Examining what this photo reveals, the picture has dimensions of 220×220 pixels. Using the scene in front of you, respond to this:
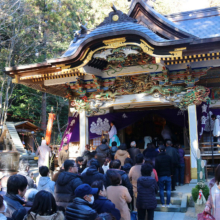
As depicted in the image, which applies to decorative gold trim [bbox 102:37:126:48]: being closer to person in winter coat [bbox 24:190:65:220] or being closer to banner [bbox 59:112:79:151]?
banner [bbox 59:112:79:151]

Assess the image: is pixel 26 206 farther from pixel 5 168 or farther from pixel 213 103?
pixel 213 103

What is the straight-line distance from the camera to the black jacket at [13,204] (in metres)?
2.88

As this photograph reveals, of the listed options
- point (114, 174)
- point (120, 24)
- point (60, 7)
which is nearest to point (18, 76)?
point (120, 24)

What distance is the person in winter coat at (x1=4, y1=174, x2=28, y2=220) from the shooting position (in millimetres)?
2914

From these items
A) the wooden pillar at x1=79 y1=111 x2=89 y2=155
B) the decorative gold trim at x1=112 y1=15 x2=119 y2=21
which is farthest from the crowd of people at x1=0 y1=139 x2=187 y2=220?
the decorative gold trim at x1=112 y1=15 x2=119 y2=21

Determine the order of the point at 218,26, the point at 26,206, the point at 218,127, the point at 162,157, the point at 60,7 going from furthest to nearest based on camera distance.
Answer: the point at 60,7, the point at 218,26, the point at 218,127, the point at 162,157, the point at 26,206

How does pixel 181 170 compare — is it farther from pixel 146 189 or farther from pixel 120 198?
pixel 120 198

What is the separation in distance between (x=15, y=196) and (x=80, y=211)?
0.86 metres

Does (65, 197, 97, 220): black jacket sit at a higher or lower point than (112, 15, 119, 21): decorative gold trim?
lower

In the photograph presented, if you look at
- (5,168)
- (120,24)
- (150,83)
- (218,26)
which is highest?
(218,26)

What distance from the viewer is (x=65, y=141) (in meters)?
10.1

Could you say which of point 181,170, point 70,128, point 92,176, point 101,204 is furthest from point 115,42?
→ point 101,204

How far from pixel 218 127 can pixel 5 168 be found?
23.6ft

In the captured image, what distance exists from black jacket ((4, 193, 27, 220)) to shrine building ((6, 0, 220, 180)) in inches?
211
